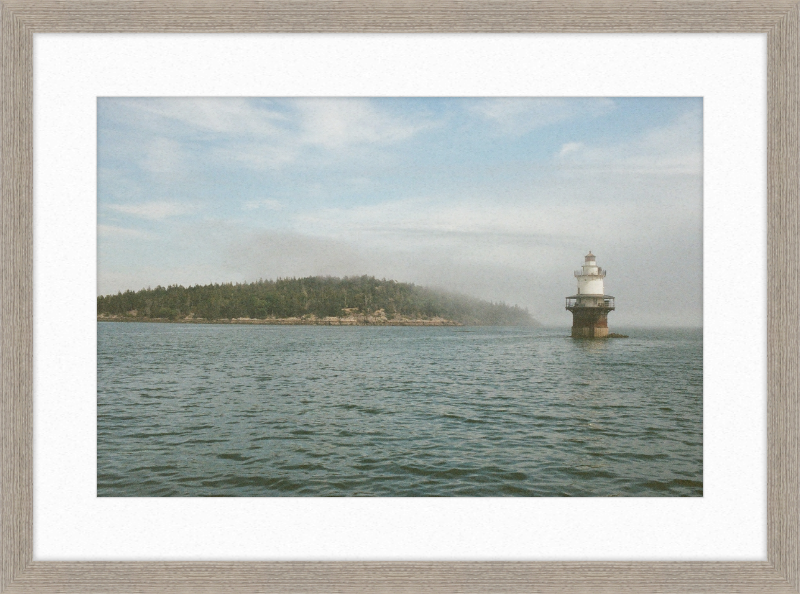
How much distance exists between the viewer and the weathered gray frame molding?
11.0ft

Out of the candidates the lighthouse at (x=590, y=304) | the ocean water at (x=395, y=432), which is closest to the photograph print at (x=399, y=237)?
the ocean water at (x=395, y=432)

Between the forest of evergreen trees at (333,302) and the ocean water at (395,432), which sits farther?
the forest of evergreen trees at (333,302)

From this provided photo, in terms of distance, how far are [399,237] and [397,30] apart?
15.7 m

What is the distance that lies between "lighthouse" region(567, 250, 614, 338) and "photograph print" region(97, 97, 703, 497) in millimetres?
4321

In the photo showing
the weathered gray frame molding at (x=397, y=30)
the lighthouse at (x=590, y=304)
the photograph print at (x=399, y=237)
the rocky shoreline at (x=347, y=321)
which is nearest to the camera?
the weathered gray frame molding at (x=397, y=30)

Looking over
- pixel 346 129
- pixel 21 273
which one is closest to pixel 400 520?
pixel 21 273

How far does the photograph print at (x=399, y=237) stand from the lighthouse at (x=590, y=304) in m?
4.32

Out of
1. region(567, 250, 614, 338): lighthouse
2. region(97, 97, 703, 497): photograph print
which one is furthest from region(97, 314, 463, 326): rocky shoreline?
region(97, 97, 703, 497): photograph print

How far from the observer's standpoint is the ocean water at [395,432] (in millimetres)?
5078

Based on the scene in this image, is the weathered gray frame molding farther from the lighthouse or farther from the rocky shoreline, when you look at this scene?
the rocky shoreline

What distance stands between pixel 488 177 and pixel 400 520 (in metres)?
6.82

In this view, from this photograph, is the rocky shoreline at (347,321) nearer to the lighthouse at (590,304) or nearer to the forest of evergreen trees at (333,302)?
the forest of evergreen trees at (333,302)

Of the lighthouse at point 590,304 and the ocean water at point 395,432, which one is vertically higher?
the lighthouse at point 590,304

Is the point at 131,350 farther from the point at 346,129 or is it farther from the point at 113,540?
the point at 113,540
